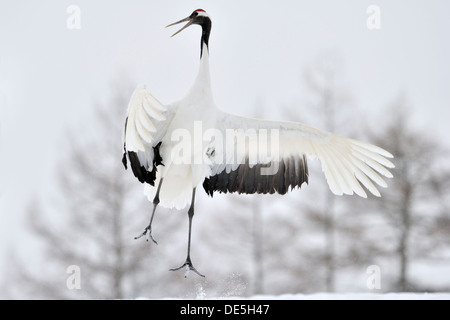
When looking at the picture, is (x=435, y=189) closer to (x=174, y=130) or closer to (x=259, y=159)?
(x=259, y=159)

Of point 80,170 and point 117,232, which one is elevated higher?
point 80,170

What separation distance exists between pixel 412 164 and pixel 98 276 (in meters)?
5.23

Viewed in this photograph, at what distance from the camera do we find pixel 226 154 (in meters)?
5.37

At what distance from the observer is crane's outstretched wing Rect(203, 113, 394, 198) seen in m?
4.98

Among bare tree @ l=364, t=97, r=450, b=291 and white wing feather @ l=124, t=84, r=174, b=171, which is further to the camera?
bare tree @ l=364, t=97, r=450, b=291

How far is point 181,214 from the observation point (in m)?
8.88

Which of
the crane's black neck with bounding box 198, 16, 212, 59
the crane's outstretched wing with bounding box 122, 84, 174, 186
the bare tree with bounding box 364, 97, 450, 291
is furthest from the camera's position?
the bare tree with bounding box 364, 97, 450, 291

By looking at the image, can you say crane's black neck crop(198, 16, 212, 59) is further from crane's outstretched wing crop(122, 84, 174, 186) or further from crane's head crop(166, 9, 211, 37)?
crane's outstretched wing crop(122, 84, 174, 186)

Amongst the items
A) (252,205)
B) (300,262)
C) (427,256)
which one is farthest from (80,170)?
(427,256)

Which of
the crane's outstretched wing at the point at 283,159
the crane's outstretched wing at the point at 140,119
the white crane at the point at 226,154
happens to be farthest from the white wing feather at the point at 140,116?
the crane's outstretched wing at the point at 283,159

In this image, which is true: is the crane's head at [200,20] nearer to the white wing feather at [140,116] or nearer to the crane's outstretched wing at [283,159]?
the crane's outstretched wing at [283,159]

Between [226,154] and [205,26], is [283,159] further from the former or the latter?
[205,26]

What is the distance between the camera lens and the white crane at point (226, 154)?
4770 mm

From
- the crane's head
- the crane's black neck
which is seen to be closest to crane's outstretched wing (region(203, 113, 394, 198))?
the crane's black neck
